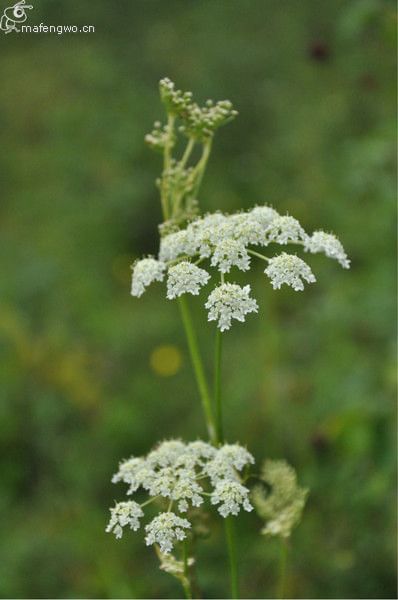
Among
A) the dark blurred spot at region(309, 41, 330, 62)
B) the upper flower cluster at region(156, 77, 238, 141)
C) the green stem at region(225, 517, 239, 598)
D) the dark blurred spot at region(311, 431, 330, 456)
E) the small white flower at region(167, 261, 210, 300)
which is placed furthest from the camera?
the dark blurred spot at region(309, 41, 330, 62)

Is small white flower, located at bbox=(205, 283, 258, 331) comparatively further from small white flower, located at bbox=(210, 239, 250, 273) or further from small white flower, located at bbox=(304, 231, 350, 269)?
small white flower, located at bbox=(304, 231, 350, 269)

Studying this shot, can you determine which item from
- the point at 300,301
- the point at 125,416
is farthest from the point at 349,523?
the point at 300,301

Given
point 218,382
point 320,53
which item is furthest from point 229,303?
point 320,53

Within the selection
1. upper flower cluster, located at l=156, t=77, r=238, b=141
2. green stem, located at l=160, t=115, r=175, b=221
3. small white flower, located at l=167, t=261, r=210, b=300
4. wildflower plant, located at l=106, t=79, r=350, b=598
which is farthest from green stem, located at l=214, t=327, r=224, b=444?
upper flower cluster, located at l=156, t=77, r=238, b=141

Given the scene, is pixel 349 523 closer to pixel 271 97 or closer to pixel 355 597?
pixel 355 597

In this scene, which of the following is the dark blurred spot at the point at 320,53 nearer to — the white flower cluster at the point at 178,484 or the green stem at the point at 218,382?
the green stem at the point at 218,382

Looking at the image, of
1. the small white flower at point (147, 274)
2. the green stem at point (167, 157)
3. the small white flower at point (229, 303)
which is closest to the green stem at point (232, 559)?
the small white flower at point (229, 303)

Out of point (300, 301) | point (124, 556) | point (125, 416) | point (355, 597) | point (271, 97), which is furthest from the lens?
point (271, 97)

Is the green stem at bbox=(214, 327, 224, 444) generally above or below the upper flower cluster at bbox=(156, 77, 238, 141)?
below
